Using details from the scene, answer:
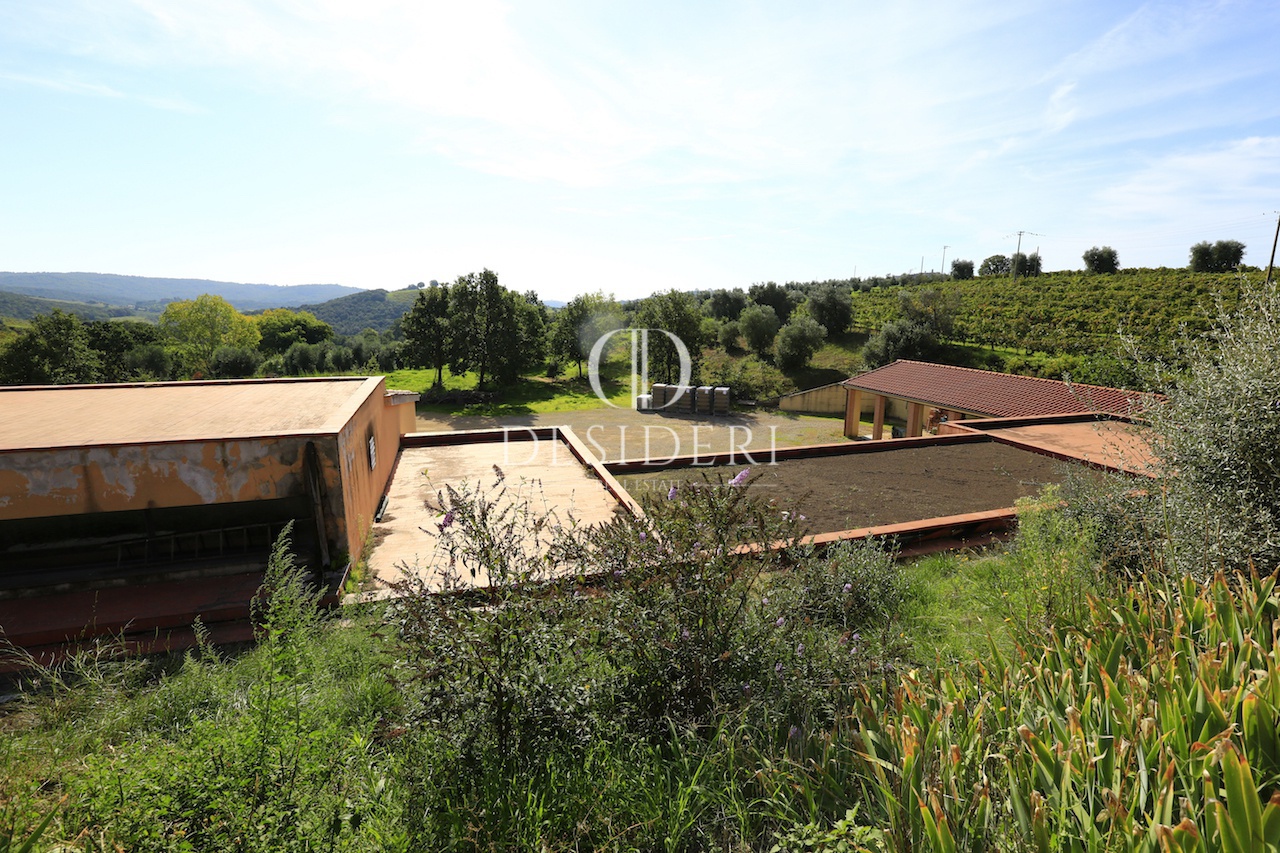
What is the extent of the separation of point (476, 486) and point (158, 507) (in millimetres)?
3161

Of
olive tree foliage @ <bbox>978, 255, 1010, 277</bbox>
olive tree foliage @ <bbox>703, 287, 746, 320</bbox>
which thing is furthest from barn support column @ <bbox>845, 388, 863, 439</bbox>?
olive tree foliage @ <bbox>978, 255, 1010, 277</bbox>

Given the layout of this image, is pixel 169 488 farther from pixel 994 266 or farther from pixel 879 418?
pixel 994 266

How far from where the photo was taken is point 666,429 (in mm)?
23859

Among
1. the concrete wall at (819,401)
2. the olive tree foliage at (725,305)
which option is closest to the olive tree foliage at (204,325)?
the olive tree foliage at (725,305)

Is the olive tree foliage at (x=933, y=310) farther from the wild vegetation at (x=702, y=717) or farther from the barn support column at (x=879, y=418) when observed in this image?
the wild vegetation at (x=702, y=717)

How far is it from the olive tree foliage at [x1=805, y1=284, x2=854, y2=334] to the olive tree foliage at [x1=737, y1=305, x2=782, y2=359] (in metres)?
3.49

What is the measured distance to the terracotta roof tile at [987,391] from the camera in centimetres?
1419

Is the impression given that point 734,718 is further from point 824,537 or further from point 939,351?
point 939,351

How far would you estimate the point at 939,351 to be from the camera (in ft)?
110

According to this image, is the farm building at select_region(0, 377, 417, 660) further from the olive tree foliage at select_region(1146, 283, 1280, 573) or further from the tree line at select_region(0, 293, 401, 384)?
the tree line at select_region(0, 293, 401, 384)

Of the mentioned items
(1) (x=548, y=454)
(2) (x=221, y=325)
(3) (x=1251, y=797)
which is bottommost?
(1) (x=548, y=454)

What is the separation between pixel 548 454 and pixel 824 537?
6553 millimetres

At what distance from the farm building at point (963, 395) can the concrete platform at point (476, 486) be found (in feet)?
34.0

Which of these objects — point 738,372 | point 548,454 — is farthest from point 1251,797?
point 738,372
